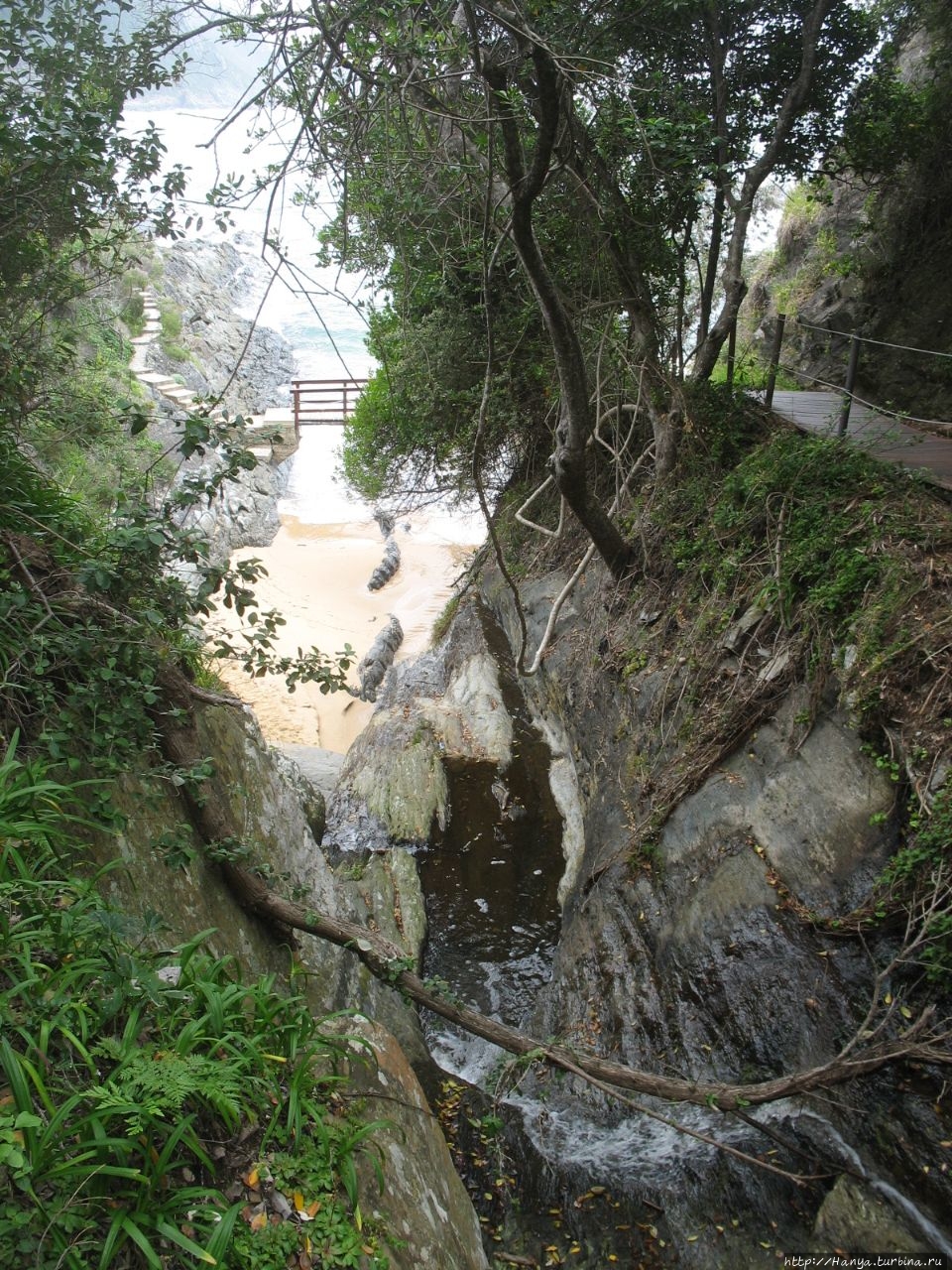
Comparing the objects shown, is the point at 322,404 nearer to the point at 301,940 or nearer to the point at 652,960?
the point at 652,960

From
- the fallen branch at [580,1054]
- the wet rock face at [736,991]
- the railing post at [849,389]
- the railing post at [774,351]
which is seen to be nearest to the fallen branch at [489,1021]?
the fallen branch at [580,1054]

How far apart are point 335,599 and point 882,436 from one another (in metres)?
11.4

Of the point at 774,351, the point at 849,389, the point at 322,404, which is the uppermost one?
the point at 774,351

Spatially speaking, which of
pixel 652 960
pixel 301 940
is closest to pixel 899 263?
pixel 652 960

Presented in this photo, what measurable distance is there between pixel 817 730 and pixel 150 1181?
3.76 metres

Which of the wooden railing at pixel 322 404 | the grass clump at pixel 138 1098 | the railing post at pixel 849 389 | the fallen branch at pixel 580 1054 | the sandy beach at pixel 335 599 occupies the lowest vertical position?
the sandy beach at pixel 335 599

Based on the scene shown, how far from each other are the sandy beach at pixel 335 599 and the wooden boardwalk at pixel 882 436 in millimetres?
6178

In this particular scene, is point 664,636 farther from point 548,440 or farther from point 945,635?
point 548,440

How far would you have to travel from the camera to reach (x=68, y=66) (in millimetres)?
3205

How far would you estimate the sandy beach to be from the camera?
1074 centimetres

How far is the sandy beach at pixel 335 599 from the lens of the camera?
10742mm


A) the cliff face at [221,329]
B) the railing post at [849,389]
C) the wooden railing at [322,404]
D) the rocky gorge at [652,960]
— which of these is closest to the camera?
the rocky gorge at [652,960]

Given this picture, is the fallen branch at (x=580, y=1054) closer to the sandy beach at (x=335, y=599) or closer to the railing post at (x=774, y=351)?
the railing post at (x=774, y=351)

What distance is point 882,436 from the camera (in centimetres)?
542
